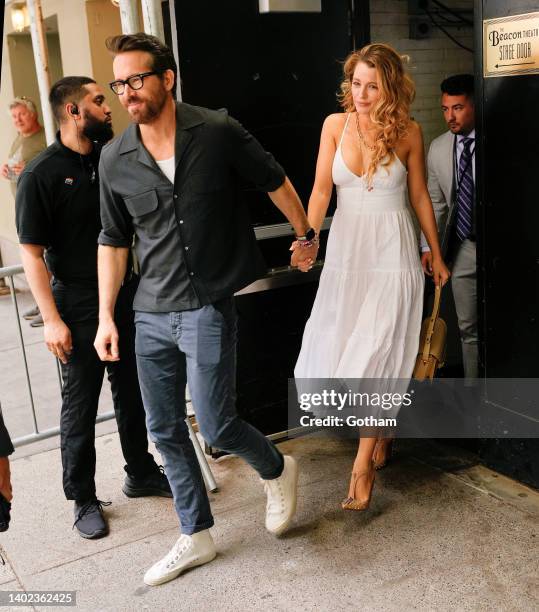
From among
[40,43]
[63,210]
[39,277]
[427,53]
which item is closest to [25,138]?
[40,43]

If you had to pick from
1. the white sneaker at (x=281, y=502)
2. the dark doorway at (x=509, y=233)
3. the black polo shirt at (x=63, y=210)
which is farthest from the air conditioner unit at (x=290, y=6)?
the white sneaker at (x=281, y=502)

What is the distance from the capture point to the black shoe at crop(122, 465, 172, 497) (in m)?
4.21

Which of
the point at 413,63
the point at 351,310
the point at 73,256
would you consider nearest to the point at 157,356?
the point at 73,256

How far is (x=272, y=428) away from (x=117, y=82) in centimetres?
235

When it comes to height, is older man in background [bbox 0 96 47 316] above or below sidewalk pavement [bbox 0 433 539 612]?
above

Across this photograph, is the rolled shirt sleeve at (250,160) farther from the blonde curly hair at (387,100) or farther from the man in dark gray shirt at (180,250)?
the blonde curly hair at (387,100)

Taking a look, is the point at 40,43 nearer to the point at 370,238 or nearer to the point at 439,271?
the point at 370,238

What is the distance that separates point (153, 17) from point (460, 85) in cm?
166

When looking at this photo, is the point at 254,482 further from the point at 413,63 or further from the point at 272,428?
the point at 413,63

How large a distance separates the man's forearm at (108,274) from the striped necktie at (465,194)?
2.00m

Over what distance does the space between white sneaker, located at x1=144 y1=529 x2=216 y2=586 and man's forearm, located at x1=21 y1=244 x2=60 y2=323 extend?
115 cm

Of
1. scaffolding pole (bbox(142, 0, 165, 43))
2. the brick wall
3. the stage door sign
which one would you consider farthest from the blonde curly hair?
the brick wall

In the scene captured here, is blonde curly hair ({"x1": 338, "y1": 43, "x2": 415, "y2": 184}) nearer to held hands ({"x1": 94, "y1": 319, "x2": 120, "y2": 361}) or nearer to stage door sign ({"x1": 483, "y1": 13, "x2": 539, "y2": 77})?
stage door sign ({"x1": 483, "y1": 13, "x2": 539, "y2": 77})

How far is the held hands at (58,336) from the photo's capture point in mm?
3650
